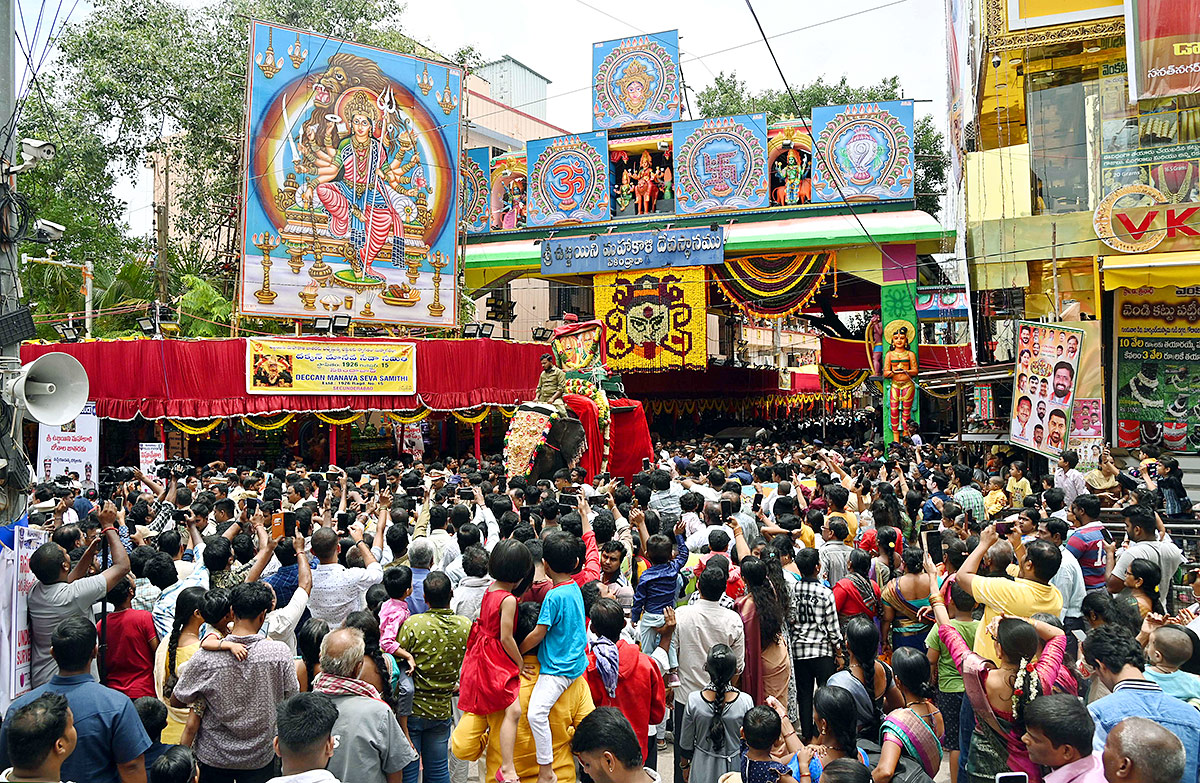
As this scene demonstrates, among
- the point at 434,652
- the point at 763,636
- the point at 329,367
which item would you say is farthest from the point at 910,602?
the point at 329,367

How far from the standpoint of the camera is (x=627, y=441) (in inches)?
599

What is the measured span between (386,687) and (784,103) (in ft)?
119

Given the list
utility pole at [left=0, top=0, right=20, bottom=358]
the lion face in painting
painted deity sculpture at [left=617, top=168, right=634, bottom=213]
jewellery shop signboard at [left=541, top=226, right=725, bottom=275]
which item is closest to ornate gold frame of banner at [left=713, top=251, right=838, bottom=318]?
jewellery shop signboard at [left=541, top=226, right=725, bottom=275]

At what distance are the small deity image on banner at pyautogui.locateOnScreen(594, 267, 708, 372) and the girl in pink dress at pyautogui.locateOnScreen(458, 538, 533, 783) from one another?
19.7 metres

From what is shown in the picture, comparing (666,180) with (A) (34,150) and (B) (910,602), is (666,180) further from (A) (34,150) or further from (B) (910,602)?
(B) (910,602)

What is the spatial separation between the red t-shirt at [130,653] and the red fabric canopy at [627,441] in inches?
419

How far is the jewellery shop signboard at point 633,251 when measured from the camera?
77.5 feet

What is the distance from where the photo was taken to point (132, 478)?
41.0ft

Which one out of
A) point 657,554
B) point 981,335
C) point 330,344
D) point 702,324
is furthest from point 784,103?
point 657,554

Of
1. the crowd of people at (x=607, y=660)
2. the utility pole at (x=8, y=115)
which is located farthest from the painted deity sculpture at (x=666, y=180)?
the utility pole at (x=8, y=115)

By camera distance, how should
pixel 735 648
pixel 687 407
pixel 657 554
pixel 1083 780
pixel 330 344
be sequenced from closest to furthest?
1. pixel 1083 780
2. pixel 735 648
3. pixel 657 554
4. pixel 330 344
5. pixel 687 407

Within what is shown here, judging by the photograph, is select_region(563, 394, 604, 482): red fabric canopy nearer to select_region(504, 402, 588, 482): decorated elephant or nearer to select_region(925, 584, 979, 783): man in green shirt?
select_region(504, 402, 588, 482): decorated elephant

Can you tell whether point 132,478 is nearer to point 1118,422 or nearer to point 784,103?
point 1118,422

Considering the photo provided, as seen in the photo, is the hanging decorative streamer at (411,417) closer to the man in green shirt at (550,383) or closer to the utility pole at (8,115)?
the man in green shirt at (550,383)
